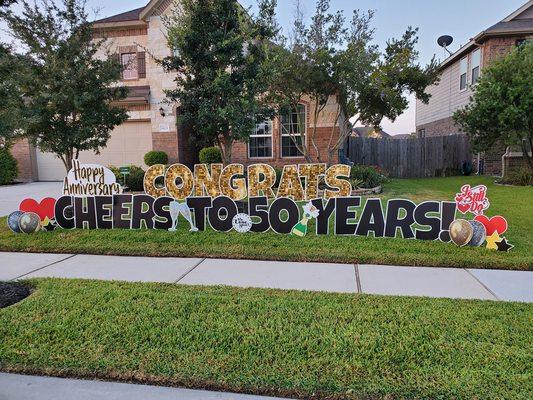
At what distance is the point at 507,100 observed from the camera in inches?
520

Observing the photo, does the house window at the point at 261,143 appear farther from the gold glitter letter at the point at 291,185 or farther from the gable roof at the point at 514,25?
the gable roof at the point at 514,25

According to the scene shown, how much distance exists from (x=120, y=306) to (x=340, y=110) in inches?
494

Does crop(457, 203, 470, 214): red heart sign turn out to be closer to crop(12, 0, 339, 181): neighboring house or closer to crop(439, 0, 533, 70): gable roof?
crop(12, 0, 339, 181): neighboring house

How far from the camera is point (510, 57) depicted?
13.4 metres

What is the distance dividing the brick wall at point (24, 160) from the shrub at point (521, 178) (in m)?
20.3

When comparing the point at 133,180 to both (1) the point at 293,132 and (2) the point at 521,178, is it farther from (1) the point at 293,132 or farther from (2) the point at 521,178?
(2) the point at 521,178

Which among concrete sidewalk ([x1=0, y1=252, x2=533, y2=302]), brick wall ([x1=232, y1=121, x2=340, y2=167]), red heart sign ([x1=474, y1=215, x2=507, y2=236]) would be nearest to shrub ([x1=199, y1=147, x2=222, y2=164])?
brick wall ([x1=232, y1=121, x2=340, y2=167])

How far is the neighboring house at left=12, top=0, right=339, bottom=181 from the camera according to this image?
51.3 feet

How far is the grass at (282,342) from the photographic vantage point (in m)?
2.75

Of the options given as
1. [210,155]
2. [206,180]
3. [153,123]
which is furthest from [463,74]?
[206,180]

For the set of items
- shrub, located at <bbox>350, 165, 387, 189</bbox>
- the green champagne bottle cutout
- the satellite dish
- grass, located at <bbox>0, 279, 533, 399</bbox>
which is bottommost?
grass, located at <bbox>0, 279, 533, 399</bbox>

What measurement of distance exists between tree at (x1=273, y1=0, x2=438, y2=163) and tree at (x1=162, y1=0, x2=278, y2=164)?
310cm

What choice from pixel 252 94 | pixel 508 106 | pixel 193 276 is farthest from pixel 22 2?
pixel 508 106

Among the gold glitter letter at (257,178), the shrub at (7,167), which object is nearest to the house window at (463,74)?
the gold glitter letter at (257,178)
